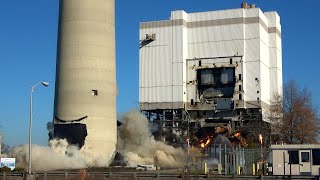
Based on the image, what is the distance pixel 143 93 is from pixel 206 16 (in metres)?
19.8

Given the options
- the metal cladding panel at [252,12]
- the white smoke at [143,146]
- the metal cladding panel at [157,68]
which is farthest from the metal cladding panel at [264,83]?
the white smoke at [143,146]

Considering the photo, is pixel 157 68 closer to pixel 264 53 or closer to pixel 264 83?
pixel 264 83

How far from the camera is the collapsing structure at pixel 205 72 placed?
10094 cm

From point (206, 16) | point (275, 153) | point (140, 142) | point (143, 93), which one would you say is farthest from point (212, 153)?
point (275, 153)

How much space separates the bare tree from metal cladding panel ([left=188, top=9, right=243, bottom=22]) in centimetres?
1928

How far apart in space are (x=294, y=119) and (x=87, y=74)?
115ft

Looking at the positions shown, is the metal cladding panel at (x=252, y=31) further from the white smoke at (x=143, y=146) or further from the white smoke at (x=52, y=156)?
the white smoke at (x=52, y=156)

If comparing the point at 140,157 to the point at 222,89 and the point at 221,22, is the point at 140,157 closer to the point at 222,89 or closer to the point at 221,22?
the point at 222,89

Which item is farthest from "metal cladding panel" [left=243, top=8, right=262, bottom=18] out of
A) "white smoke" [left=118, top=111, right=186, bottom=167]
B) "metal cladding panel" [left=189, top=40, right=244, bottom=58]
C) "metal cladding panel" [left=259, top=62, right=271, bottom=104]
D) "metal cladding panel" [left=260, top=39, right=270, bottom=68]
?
"white smoke" [left=118, top=111, right=186, bottom=167]

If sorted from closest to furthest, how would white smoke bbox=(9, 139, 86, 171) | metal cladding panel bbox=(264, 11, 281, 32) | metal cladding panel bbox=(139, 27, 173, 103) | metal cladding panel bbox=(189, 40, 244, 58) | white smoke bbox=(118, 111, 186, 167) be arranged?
white smoke bbox=(9, 139, 86, 171) < white smoke bbox=(118, 111, 186, 167) < metal cladding panel bbox=(189, 40, 244, 58) < metal cladding panel bbox=(139, 27, 173, 103) < metal cladding panel bbox=(264, 11, 281, 32)

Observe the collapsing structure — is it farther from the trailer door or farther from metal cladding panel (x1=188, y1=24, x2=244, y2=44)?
the trailer door

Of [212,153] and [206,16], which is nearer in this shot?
[212,153]

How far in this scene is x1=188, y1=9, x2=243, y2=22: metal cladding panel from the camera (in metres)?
103

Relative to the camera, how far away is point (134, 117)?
3647 inches
